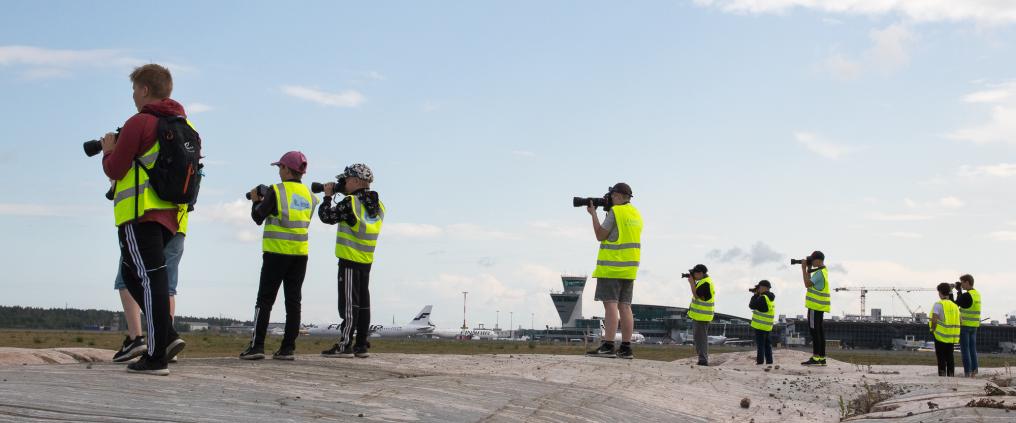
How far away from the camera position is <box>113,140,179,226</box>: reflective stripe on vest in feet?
19.4

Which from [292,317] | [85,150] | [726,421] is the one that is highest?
[85,150]

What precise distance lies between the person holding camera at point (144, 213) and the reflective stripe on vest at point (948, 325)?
37.4ft

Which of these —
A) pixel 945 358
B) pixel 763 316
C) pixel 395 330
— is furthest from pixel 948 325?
pixel 395 330

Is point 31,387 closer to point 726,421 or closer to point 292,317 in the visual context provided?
point 292,317

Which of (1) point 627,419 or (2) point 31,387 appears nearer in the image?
(2) point 31,387

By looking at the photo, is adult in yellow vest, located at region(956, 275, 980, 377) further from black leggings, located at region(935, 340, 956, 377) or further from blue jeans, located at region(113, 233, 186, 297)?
blue jeans, located at region(113, 233, 186, 297)

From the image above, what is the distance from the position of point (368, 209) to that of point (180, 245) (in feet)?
6.66

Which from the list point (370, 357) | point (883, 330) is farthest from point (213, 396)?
point (883, 330)

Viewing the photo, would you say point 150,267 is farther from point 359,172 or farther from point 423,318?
point 423,318

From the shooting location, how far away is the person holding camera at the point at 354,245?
8.95 meters

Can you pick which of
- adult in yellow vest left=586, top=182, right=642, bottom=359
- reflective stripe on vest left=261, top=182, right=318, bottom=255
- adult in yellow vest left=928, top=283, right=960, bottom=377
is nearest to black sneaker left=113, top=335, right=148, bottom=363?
reflective stripe on vest left=261, top=182, right=318, bottom=255

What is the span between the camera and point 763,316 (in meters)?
15.8

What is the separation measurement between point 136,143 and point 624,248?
6665 millimetres

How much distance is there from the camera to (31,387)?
452 centimetres
